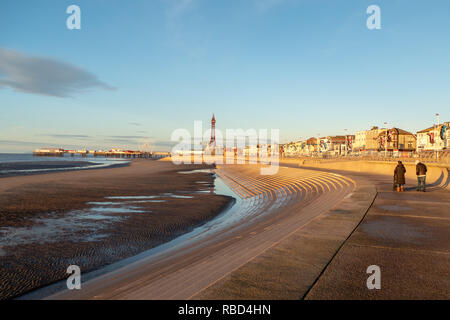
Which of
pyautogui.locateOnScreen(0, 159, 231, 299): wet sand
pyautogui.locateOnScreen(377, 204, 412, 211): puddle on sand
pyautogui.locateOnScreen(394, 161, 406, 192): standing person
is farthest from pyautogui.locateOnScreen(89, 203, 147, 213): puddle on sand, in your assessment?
pyautogui.locateOnScreen(394, 161, 406, 192): standing person

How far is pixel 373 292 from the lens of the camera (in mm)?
3258

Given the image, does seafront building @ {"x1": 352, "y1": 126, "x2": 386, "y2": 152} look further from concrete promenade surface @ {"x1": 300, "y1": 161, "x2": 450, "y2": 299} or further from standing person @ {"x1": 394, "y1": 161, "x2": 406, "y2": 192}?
concrete promenade surface @ {"x1": 300, "y1": 161, "x2": 450, "y2": 299}

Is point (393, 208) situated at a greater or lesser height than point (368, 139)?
lesser

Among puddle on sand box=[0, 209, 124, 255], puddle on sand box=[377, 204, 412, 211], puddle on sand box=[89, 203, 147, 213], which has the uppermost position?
puddle on sand box=[377, 204, 412, 211]

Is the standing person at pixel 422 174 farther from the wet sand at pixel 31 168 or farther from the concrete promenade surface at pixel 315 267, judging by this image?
the wet sand at pixel 31 168

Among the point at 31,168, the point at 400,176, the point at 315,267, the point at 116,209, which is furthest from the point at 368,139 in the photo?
the point at 315,267

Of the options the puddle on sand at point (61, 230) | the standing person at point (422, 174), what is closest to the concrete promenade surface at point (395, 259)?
the standing person at point (422, 174)

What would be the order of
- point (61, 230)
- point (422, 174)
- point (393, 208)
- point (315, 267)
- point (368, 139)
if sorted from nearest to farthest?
point (315, 267), point (393, 208), point (61, 230), point (422, 174), point (368, 139)

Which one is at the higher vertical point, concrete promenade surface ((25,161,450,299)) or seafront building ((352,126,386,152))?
seafront building ((352,126,386,152))

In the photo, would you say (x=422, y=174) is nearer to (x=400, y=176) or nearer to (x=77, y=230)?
(x=400, y=176)

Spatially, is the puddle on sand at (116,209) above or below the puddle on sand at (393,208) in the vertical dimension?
below

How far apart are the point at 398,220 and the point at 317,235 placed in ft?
9.53
